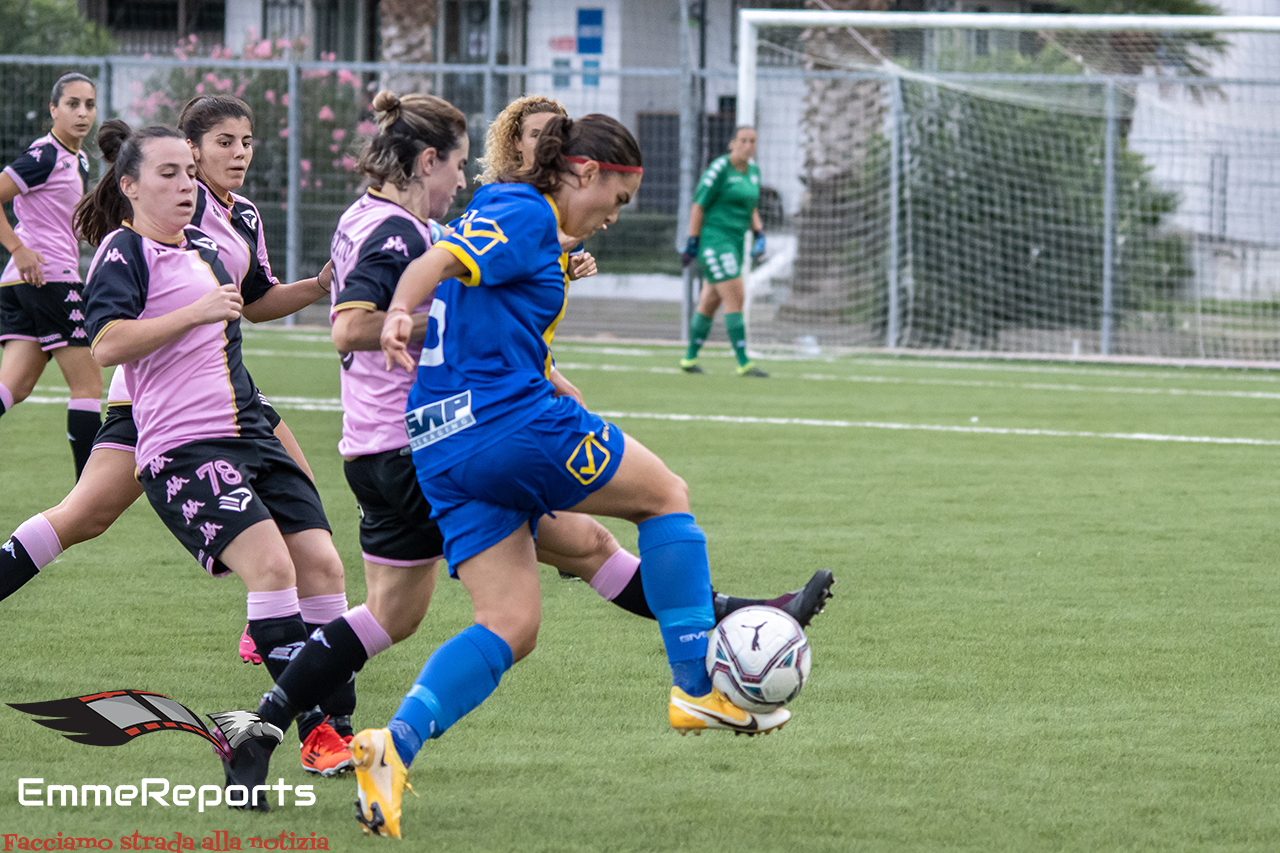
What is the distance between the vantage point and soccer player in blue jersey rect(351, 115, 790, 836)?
125 inches

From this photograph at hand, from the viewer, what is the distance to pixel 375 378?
363 cm

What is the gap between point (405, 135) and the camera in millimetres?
3564

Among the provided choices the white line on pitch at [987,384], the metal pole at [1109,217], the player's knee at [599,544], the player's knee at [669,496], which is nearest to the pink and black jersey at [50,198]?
the player's knee at [599,544]

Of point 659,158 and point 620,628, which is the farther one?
point 659,158

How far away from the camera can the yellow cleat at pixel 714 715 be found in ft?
11.2

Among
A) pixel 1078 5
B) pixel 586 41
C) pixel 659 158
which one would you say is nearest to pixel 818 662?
pixel 659 158

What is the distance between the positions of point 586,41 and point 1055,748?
25.2 metres

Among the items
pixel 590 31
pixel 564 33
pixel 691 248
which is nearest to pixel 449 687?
pixel 691 248

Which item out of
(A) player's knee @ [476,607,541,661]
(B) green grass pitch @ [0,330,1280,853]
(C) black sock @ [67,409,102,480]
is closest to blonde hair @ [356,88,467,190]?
(A) player's knee @ [476,607,541,661]

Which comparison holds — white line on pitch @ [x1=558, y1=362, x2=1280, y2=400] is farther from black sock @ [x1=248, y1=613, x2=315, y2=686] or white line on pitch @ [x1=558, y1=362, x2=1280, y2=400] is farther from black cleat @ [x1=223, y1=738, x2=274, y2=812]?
black cleat @ [x1=223, y1=738, x2=274, y2=812]

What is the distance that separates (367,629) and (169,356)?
0.90 m

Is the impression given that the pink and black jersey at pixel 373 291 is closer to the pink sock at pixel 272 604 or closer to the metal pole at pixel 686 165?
the pink sock at pixel 272 604

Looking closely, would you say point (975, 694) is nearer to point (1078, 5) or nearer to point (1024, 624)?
point (1024, 624)

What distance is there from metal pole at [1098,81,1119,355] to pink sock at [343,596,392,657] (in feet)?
46.4
